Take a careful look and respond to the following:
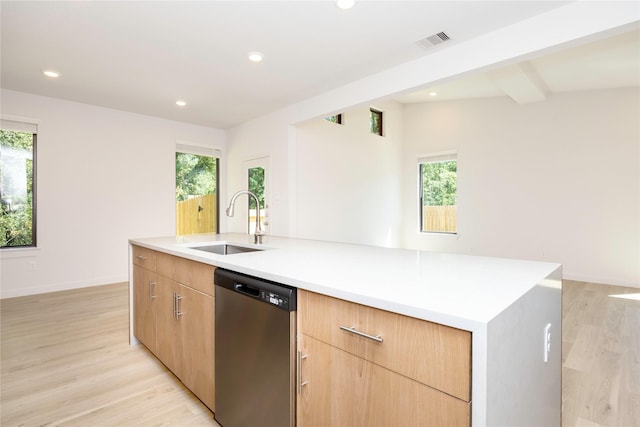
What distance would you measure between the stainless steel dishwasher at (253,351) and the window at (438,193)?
561 centimetres

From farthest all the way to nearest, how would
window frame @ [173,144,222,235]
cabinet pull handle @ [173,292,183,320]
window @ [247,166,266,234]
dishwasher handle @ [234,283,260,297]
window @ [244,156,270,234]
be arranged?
1. window frame @ [173,144,222,235]
2. window @ [247,166,266,234]
3. window @ [244,156,270,234]
4. cabinet pull handle @ [173,292,183,320]
5. dishwasher handle @ [234,283,260,297]

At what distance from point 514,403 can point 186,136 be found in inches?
228

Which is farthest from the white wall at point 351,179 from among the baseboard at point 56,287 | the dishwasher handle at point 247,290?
the dishwasher handle at point 247,290

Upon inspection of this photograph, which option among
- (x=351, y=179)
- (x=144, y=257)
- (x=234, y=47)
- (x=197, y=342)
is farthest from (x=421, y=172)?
(x=197, y=342)

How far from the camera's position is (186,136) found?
5562 millimetres

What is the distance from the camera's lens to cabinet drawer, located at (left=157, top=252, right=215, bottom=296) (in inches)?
66.8

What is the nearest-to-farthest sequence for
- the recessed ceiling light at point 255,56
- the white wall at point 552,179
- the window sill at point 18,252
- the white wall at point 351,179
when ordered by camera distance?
the recessed ceiling light at point 255,56, the window sill at point 18,252, the white wall at point 552,179, the white wall at point 351,179

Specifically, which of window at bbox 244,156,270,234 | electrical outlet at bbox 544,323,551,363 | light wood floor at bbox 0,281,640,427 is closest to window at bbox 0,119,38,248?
light wood floor at bbox 0,281,640,427

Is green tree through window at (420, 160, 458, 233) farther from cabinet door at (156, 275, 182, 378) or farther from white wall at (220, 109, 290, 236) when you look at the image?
cabinet door at (156, 275, 182, 378)

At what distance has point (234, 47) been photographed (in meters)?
2.90

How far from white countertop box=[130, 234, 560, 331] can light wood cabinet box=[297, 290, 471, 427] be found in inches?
1.7

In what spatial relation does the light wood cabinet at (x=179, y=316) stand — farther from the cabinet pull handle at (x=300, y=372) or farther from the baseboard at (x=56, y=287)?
the baseboard at (x=56, y=287)

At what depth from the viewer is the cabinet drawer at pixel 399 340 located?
2.52 ft

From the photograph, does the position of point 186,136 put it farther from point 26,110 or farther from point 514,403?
point 514,403
